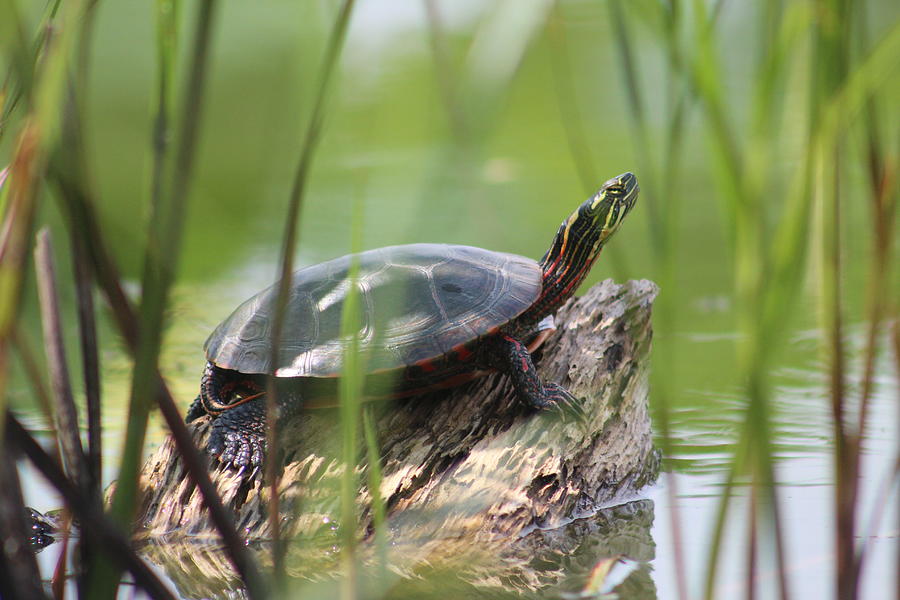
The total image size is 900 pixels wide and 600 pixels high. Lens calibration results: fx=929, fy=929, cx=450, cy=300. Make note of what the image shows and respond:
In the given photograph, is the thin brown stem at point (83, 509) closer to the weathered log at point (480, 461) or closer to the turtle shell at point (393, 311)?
the weathered log at point (480, 461)

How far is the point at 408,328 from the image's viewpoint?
1.44 meters

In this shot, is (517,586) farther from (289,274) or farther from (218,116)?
(218,116)

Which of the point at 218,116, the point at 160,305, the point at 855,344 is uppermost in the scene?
the point at 218,116

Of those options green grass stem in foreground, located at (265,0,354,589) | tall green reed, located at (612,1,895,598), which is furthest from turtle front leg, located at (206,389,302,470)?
tall green reed, located at (612,1,895,598)

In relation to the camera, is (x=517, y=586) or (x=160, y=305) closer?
A: (x=160, y=305)

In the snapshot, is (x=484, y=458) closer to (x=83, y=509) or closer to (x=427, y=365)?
(x=427, y=365)

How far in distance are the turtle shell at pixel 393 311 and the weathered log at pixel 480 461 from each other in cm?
10

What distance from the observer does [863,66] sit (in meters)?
0.55

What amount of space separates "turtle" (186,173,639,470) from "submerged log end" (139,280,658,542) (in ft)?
0.13

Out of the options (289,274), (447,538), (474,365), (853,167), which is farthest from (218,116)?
(289,274)

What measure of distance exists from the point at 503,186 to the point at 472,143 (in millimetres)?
2530

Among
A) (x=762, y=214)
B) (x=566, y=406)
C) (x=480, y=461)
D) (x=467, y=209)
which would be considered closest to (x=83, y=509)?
(x=762, y=214)

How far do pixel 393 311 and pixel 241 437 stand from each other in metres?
0.30

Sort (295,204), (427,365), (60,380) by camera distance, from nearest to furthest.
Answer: (295,204) < (60,380) < (427,365)
